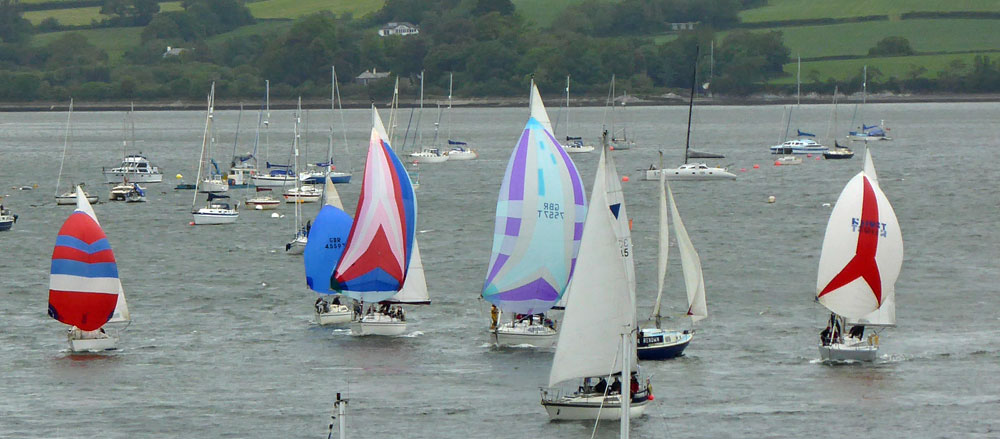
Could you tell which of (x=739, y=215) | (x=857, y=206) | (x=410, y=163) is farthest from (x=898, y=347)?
(x=410, y=163)

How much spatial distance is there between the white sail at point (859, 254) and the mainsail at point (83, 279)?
81.5ft

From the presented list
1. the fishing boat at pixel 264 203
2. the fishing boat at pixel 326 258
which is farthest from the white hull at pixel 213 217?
the fishing boat at pixel 326 258

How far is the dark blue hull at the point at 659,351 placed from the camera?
5425 cm

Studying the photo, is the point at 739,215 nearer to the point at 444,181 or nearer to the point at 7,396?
the point at 444,181

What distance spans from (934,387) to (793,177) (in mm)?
94660

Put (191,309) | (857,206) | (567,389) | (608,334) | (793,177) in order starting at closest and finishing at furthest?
(608,334), (567,389), (857,206), (191,309), (793,177)

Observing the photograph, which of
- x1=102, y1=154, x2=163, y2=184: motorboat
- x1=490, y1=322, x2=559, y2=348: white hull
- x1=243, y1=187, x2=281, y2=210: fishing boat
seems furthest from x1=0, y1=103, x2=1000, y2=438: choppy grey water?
x1=102, y1=154, x2=163, y2=184: motorboat

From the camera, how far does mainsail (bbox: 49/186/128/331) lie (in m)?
57.1

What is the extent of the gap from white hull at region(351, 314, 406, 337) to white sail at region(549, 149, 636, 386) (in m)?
16.6

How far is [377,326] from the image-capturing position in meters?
59.7

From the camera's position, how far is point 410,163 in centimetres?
17362

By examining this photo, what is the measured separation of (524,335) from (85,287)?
1554 cm

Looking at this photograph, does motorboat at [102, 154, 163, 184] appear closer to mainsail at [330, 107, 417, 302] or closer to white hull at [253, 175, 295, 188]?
white hull at [253, 175, 295, 188]

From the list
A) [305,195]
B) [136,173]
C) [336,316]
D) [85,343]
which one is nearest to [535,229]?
[336,316]
